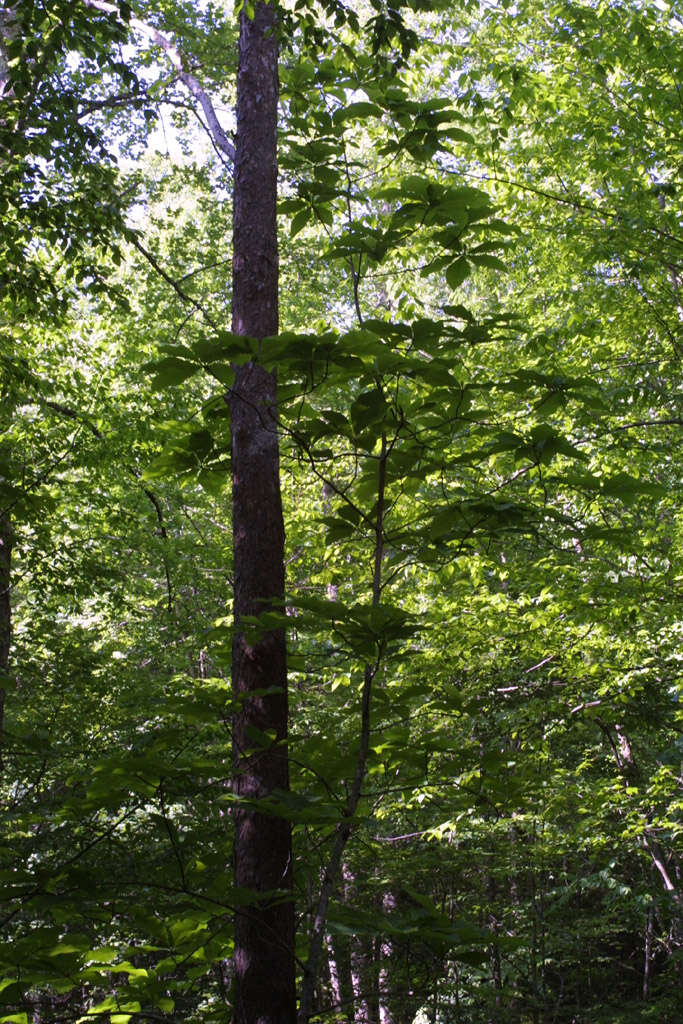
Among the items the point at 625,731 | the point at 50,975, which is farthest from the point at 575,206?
the point at 625,731

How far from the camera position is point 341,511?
210 cm

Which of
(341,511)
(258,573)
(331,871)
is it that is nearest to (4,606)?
(258,573)

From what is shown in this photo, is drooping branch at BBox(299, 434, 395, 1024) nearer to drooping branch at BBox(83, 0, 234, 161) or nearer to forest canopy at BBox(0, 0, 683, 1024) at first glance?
forest canopy at BBox(0, 0, 683, 1024)

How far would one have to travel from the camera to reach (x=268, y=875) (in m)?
2.10

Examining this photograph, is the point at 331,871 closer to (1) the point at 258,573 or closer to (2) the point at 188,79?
(1) the point at 258,573

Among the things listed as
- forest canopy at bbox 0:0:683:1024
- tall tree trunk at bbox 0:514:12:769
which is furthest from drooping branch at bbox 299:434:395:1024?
tall tree trunk at bbox 0:514:12:769

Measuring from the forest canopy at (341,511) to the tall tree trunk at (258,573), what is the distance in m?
0.01

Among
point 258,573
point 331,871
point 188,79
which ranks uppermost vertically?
point 188,79

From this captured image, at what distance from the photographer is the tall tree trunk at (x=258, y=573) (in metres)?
2.03

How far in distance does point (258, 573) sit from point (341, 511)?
45 centimetres

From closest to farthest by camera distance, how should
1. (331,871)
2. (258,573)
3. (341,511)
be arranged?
1. (331,871)
2. (341,511)
3. (258,573)

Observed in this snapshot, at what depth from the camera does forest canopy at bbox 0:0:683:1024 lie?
74.0 inches

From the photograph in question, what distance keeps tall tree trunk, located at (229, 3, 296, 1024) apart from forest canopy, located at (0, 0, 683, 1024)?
0.01m

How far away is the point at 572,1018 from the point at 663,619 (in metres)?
6.36
